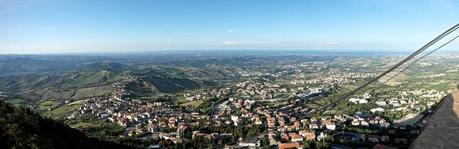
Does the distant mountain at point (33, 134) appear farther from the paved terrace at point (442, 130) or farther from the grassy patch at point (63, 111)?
the grassy patch at point (63, 111)

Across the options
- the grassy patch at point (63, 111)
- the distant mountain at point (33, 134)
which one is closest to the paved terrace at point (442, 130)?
the distant mountain at point (33, 134)

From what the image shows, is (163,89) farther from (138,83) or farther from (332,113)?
(332,113)

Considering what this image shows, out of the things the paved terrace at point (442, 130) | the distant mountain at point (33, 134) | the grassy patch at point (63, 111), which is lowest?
the grassy patch at point (63, 111)

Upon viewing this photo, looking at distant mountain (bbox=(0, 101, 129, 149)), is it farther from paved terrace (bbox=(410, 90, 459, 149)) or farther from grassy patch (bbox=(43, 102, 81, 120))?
grassy patch (bbox=(43, 102, 81, 120))

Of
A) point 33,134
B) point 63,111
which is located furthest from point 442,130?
point 63,111

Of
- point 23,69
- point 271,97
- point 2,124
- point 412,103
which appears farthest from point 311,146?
point 23,69

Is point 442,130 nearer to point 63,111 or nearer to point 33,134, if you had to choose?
point 33,134
